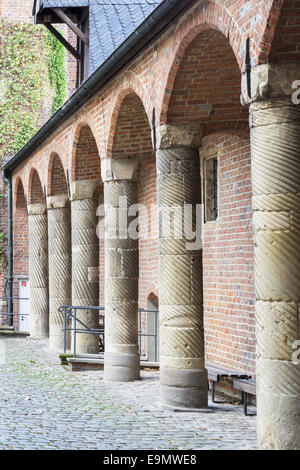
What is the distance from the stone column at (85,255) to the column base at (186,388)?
17.5ft

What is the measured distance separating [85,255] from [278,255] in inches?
336

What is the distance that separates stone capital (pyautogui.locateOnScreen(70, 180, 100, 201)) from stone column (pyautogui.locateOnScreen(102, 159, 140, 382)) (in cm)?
240

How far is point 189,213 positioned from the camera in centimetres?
969

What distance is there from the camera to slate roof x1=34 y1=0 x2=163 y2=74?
52.1 feet

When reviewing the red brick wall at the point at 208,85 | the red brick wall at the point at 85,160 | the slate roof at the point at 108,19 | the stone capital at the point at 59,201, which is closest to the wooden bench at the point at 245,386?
the red brick wall at the point at 208,85

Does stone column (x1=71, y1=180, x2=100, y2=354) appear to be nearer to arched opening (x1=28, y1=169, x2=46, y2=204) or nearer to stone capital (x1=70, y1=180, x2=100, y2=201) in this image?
stone capital (x1=70, y1=180, x2=100, y2=201)

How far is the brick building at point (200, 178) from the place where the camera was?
22.1ft

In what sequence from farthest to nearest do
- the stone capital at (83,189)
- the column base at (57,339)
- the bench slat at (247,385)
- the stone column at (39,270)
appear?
the stone column at (39,270) → the column base at (57,339) → the stone capital at (83,189) → the bench slat at (247,385)

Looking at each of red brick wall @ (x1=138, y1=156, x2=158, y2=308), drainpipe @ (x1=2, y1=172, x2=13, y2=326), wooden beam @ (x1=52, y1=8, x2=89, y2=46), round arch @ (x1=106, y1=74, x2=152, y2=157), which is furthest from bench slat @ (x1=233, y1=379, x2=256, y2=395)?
drainpipe @ (x1=2, y1=172, x2=13, y2=326)

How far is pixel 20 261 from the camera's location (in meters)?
23.7

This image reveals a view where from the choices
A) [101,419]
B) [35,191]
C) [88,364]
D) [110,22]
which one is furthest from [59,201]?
[101,419]

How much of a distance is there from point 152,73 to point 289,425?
4943mm

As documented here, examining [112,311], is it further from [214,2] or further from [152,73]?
[214,2]

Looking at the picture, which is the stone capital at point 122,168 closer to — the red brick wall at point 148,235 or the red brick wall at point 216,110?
the red brick wall at point 216,110
